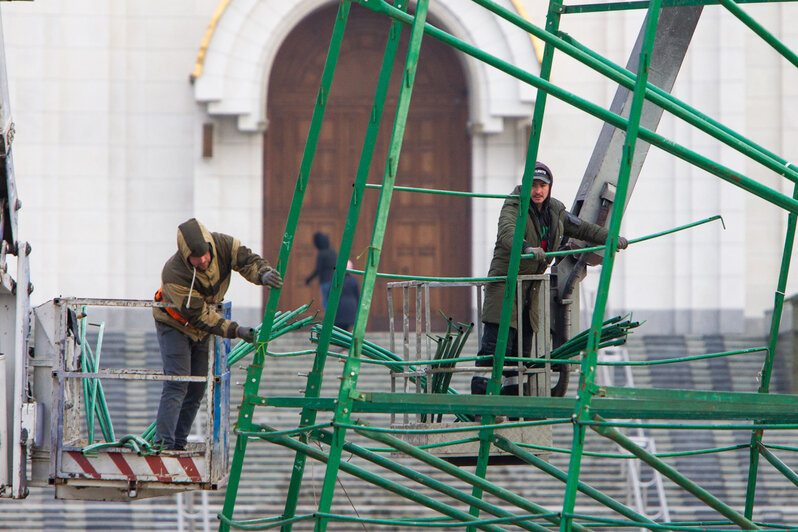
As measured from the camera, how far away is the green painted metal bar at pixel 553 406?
19.8ft

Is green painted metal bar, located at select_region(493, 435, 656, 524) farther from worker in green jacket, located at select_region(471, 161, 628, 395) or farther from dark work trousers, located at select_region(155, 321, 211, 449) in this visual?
dark work trousers, located at select_region(155, 321, 211, 449)

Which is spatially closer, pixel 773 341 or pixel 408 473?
pixel 408 473

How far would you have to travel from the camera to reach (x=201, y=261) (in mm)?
7547

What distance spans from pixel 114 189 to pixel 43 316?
1326 cm

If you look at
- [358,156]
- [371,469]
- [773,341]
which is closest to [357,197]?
[773,341]

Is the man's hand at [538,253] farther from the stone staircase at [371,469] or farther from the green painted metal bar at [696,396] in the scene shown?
the stone staircase at [371,469]

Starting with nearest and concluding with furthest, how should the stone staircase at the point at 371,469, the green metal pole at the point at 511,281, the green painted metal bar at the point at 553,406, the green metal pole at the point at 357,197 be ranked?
the green painted metal bar at the point at 553,406 < the green metal pole at the point at 357,197 < the green metal pole at the point at 511,281 < the stone staircase at the point at 371,469

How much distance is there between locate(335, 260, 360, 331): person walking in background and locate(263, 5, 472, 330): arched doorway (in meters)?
3.23

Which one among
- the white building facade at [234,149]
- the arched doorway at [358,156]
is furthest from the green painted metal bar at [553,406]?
the arched doorway at [358,156]

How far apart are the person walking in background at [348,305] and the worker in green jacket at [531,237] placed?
855 centimetres

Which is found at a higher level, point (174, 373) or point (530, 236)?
point (530, 236)

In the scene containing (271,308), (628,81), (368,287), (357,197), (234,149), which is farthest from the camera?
(234,149)

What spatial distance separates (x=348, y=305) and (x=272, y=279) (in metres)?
9.87

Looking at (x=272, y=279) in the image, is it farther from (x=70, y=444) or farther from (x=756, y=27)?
(x=756, y=27)
